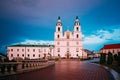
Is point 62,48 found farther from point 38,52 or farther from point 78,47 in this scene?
point 38,52

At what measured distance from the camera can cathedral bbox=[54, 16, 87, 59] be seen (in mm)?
83875

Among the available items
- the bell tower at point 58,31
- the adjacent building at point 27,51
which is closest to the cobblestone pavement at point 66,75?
the bell tower at point 58,31

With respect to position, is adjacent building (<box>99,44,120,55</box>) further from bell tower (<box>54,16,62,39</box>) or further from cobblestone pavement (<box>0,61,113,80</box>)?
cobblestone pavement (<box>0,61,113,80</box>)

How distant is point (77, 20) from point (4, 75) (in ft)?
240

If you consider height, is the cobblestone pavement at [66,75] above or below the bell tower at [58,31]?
below

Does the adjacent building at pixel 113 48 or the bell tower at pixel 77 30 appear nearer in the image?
the bell tower at pixel 77 30

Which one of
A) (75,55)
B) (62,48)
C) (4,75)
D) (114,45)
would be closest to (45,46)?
(62,48)

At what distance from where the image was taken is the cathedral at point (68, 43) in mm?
83875

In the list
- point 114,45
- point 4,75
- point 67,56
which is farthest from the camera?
point 114,45

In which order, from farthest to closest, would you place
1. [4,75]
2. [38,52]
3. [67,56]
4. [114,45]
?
1. [114,45]
2. [38,52]
3. [67,56]
4. [4,75]

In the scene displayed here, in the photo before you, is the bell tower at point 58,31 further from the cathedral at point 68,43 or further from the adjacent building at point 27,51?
the adjacent building at point 27,51

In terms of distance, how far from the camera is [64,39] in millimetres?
85750

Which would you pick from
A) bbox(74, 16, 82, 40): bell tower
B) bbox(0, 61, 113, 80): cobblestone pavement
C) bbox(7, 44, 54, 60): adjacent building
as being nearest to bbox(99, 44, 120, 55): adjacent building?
bbox(74, 16, 82, 40): bell tower

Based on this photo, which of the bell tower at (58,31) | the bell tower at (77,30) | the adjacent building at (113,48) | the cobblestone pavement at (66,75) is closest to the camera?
the cobblestone pavement at (66,75)
